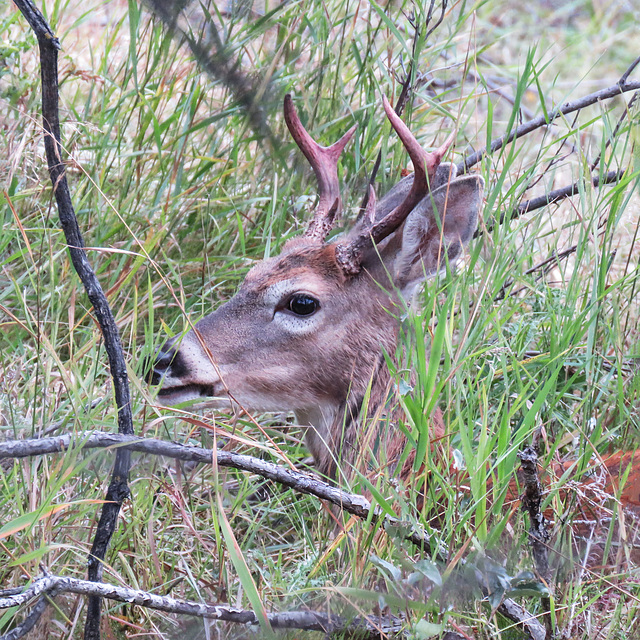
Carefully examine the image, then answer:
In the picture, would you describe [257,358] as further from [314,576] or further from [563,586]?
[563,586]

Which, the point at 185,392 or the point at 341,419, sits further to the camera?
the point at 341,419

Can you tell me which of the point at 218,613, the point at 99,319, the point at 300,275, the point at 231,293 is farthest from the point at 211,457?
the point at 231,293

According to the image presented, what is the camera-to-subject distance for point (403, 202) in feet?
10.3

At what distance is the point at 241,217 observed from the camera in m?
4.03

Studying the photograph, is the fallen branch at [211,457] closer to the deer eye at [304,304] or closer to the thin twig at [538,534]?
the thin twig at [538,534]

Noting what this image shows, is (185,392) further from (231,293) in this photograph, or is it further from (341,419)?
(231,293)

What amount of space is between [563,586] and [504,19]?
5.66m

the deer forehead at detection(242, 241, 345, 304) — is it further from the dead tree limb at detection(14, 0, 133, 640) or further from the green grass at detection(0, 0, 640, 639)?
the dead tree limb at detection(14, 0, 133, 640)

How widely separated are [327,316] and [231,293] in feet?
2.61

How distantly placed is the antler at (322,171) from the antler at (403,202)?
173mm

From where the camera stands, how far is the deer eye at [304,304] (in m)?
3.30

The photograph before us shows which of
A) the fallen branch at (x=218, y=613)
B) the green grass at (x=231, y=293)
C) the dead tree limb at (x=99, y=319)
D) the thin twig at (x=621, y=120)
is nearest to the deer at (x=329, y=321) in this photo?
the green grass at (x=231, y=293)

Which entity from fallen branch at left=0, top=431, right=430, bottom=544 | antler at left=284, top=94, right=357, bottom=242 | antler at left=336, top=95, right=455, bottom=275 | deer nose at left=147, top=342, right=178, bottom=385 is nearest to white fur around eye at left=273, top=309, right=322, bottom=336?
antler at left=336, top=95, right=455, bottom=275

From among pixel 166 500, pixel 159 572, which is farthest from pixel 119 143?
pixel 159 572
